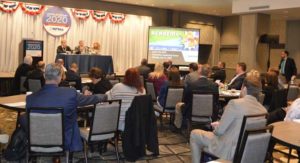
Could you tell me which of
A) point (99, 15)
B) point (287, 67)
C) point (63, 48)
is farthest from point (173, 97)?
point (99, 15)

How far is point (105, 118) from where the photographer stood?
13.1 feet

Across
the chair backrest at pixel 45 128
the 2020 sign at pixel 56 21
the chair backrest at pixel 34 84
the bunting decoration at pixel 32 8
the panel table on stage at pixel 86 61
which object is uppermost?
the bunting decoration at pixel 32 8

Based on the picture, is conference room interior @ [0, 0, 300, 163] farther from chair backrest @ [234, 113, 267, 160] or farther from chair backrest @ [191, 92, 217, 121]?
chair backrest @ [234, 113, 267, 160]

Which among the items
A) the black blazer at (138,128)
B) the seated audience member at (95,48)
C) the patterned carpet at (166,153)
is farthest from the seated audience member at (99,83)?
the seated audience member at (95,48)

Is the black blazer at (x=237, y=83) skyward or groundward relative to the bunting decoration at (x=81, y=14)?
groundward

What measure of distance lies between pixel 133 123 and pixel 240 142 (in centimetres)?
171

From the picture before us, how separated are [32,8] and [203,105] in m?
7.54

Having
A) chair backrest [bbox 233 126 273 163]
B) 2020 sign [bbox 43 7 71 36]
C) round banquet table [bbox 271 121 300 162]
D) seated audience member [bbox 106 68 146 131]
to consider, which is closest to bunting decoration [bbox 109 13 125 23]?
2020 sign [bbox 43 7 71 36]

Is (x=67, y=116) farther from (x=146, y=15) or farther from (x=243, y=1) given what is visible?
(x=146, y=15)

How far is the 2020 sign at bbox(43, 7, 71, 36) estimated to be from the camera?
1141cm

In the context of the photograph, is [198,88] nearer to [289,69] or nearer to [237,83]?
[237,83]

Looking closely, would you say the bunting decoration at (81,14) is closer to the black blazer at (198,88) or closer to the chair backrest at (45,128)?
the black blazer at (198,88)

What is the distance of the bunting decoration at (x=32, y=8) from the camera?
11.0m

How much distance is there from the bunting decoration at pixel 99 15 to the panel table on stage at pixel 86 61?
1720mm
